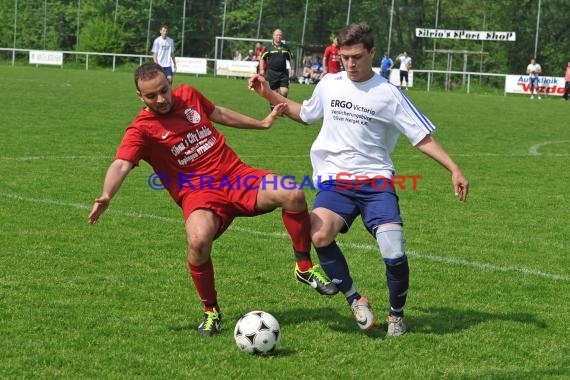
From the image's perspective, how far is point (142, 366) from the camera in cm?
457

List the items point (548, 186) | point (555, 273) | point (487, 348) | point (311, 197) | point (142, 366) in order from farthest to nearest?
point (548, 186)
point (311, 197)
point (555, 273)
point (487, 348)
point (142, 366)

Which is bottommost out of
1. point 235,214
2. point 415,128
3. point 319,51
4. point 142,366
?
point 142,366

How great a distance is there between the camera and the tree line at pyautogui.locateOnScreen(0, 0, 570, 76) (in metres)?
54.0

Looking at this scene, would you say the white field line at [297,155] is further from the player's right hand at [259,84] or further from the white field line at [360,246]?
the player's right hand at [259,84]

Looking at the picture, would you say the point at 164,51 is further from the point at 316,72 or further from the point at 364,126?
the point at 316,72

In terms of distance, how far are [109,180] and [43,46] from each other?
5586 centimetres

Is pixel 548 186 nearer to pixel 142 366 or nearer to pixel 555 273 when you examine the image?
pixel 555 273

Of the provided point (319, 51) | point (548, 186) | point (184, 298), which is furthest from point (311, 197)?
point (319, 51)

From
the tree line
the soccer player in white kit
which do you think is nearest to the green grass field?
the soccer player in white kit

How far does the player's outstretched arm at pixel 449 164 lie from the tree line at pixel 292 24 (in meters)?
46.7

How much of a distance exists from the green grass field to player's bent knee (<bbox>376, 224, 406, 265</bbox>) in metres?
0.46

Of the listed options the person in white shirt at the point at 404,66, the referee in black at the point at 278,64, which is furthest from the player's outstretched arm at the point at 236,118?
the person in white shirt at the point at 404,66

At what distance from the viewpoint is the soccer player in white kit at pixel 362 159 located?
5293mm

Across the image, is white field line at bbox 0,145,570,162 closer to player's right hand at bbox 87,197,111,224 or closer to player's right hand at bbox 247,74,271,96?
player's right hand at bbox 247,74,271,96
